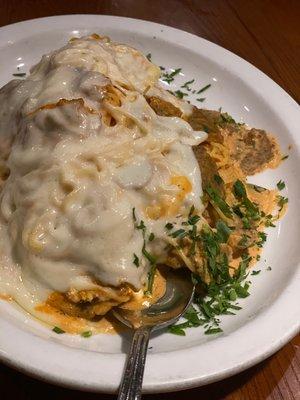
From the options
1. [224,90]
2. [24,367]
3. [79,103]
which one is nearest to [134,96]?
[79,103]

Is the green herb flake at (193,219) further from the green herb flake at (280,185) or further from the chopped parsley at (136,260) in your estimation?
the green herb flake at (280,185)

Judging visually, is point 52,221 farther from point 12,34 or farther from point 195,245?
point 12,34

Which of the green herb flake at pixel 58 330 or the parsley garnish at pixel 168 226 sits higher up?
the parsley garnish at pixel 168 226

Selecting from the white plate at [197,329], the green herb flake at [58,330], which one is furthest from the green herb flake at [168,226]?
the green herb flake at [58,330]

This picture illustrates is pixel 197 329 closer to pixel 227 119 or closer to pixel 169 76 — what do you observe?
pixel 227 119

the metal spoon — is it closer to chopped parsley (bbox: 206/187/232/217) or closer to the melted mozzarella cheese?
the melted mozzarella cheese
